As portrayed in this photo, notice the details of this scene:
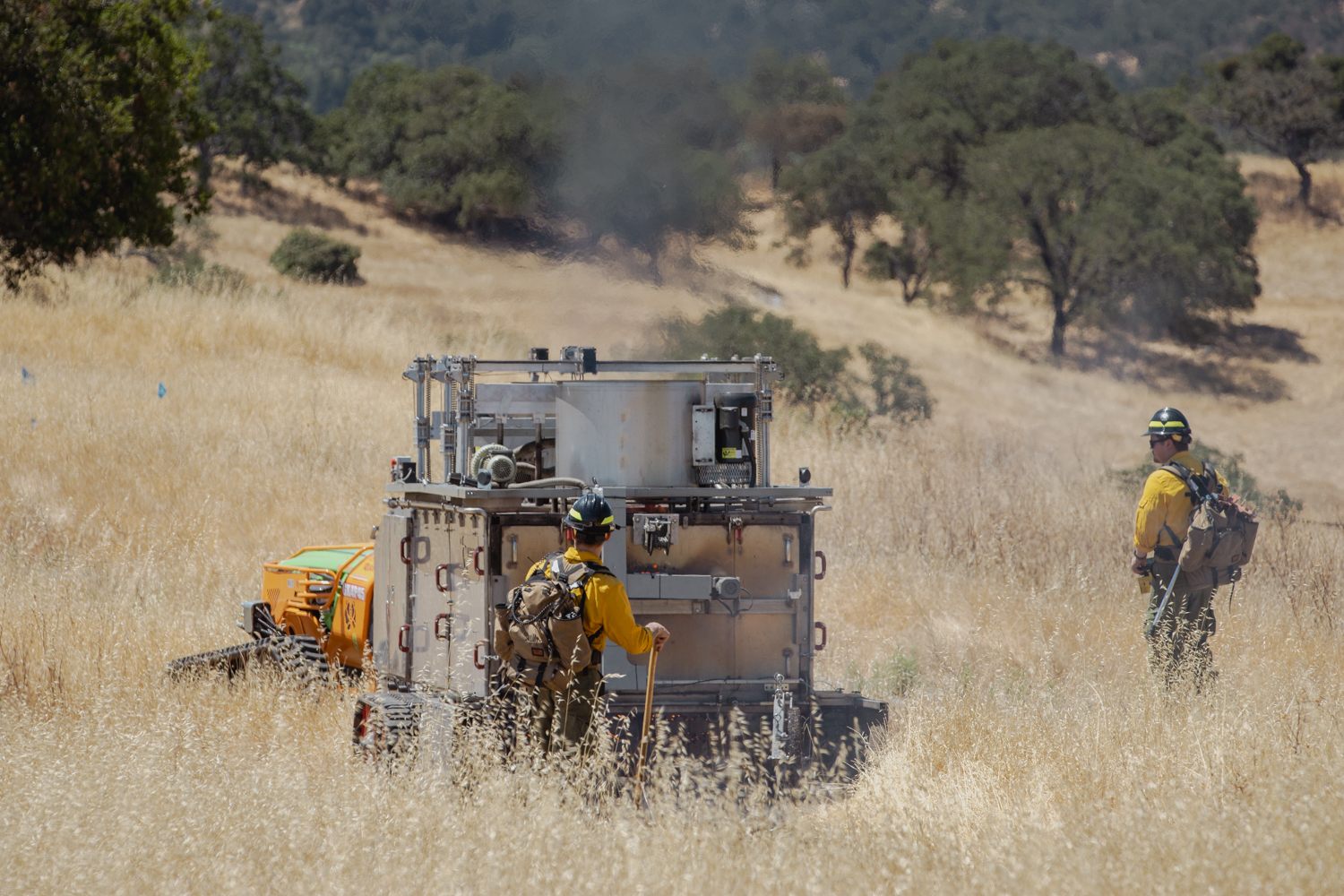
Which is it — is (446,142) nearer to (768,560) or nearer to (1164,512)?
(1164,512)

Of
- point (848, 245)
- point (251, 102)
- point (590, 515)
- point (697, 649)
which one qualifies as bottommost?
point (697, 649)

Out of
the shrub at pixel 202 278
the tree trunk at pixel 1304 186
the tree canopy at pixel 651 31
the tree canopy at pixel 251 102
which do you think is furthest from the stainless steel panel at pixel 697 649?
the tree trunk at pixel 1304 186

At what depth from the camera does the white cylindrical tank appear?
19.6 feet

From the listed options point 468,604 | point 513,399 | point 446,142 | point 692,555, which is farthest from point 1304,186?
point 468,604

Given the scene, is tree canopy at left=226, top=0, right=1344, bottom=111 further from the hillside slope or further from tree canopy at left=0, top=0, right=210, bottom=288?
the hillside slope

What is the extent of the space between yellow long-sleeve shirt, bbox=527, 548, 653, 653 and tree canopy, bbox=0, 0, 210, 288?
1120cm

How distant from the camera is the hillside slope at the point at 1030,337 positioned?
23.0m

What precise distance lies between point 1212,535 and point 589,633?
13.7ft

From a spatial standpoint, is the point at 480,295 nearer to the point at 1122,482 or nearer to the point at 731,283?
the point at 731,283

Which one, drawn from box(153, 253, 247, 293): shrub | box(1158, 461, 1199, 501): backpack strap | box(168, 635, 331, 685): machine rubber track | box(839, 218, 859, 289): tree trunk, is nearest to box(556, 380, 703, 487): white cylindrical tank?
box(168, 635, 331, 685): machine rubber track

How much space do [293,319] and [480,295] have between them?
4.73 meters

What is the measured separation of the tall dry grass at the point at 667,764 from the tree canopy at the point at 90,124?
2004 millimetres

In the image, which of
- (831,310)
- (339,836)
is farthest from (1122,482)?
(831,310)

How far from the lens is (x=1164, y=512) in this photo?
24.4 feet
